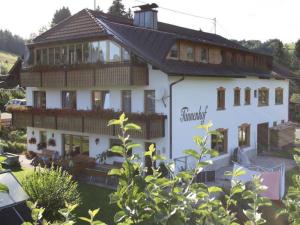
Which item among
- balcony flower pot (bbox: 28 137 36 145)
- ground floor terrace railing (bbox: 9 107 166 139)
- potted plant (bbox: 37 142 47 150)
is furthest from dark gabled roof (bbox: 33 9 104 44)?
potted plant (bbox: 37 142 47 150)

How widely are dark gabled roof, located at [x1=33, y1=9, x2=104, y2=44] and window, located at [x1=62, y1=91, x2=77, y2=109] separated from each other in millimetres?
3292

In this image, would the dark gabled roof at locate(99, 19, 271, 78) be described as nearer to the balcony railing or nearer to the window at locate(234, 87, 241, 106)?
the balcony railing

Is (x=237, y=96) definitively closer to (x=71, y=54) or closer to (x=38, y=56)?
(x=71, y=54)

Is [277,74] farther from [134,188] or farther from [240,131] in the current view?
[134,188]

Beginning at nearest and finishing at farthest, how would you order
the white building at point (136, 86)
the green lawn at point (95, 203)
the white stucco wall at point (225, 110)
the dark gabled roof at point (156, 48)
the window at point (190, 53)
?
the green lawn at point (95, 203)
the dark gabled roof at point (156, 48)
the white building at point (136, 86)
the white stucco wall at point (225, 110)
the window at point (190, 53)

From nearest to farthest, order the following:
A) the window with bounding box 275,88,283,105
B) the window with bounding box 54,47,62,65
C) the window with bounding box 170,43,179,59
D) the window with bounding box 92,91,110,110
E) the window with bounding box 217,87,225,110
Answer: the window with bounding box 170,43,179,59 → the window with bounding box 92,91,110,110 → the window with bounding box 54,47,62,65 → the window with bounding box 217,87,225,110 → the window with bounding box 275,88,283,105

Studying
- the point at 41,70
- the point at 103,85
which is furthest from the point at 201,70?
the point at 41,70

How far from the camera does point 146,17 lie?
81.8ft

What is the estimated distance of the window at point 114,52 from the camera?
2053cm

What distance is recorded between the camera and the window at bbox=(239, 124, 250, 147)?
26.9m

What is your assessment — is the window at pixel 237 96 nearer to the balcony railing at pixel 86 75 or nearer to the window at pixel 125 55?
the balcony railing at pixel 86 75

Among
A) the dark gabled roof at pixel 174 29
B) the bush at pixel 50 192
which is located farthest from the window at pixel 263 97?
the bush at pixel 50 192

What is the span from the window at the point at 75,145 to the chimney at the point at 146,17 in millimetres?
7934

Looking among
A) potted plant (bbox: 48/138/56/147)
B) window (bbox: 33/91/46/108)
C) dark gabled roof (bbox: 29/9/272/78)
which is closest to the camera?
dark gabled roof (bbox: 29/9/272/78)
